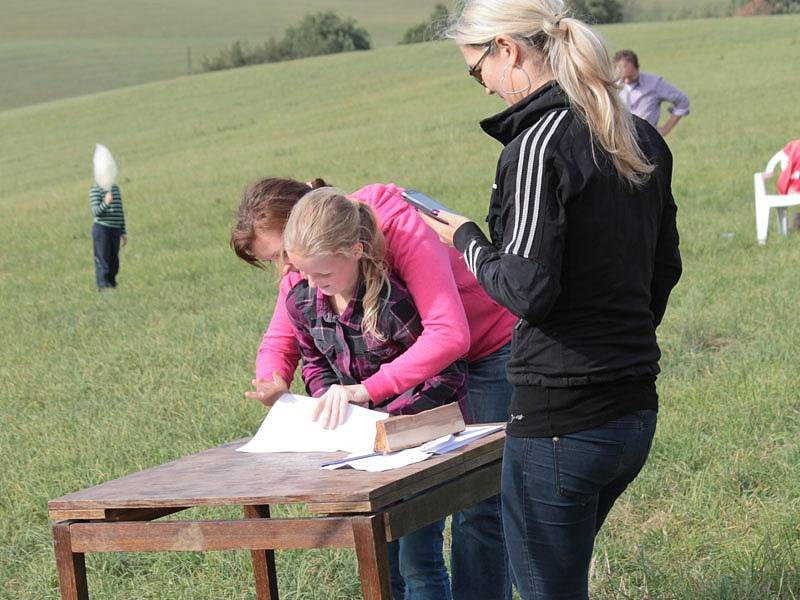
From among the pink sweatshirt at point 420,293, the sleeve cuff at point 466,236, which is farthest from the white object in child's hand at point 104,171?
the sleeve cuff at point 466,236

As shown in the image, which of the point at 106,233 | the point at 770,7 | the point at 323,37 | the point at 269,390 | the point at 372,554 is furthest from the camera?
the point at 770,7

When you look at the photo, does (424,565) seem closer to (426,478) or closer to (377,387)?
(377,387)

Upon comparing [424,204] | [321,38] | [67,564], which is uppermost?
[321,38]

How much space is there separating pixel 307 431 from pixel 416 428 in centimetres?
39

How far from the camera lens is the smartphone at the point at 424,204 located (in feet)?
10.8

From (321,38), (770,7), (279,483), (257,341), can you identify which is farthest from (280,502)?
(770,7)

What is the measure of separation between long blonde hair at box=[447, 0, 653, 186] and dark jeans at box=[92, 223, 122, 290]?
455 inches

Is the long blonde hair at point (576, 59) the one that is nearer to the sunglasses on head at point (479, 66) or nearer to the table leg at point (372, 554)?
the sunglasses on head at point (479, 66)

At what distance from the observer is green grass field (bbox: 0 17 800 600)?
15.4 ft

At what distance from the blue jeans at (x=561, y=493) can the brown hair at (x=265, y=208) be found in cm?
109

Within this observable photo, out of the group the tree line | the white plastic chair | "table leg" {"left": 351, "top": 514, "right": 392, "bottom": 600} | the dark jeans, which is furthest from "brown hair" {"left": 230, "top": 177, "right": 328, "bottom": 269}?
the tree line

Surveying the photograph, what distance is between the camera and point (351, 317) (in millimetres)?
3590

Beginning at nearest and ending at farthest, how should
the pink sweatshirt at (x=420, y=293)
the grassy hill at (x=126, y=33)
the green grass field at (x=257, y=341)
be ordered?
the pink sweatshirt at (x=420, y=293) < the green grass field at (x=257, y=341) < the grassy hill at (x=126, y=33)

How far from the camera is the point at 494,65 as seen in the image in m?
2.93
